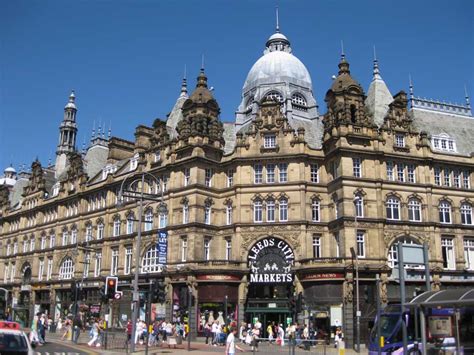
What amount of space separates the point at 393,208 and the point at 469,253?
28.0 ft

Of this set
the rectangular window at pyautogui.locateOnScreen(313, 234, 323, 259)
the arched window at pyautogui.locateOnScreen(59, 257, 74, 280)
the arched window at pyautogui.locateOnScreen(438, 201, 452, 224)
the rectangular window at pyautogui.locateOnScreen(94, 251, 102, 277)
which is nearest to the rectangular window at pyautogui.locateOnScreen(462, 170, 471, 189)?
the arched window at pyautogui.locateOnScreen(438, 201, 452, 224)

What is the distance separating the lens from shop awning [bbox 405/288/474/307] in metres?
17.6

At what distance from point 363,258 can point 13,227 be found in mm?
58207

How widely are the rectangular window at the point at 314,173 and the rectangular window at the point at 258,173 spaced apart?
466cm

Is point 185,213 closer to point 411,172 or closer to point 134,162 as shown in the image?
point 134,162

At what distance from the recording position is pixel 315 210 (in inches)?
1924

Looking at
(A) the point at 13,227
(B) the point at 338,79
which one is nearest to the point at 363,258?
(B) the point at 338,79

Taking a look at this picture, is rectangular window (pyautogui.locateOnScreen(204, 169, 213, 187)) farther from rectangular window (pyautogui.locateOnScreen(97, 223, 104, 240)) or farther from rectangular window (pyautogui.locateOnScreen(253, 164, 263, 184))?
rectangular window (pyautogui.locateOnScreen(97, 223, 104, 240))

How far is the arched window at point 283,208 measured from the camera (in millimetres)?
48625

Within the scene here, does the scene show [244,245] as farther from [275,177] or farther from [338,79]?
[338,79]

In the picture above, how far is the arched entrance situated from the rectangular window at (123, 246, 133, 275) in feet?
48.6

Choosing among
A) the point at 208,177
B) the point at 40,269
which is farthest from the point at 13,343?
the point at 40,269

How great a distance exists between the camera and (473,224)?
49688mm

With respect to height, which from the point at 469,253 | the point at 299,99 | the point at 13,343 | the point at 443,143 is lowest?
the point at 13,343
